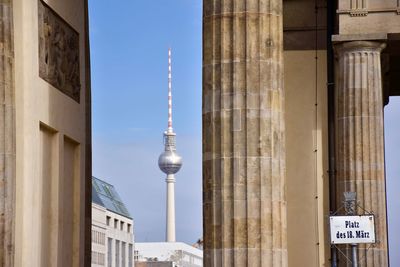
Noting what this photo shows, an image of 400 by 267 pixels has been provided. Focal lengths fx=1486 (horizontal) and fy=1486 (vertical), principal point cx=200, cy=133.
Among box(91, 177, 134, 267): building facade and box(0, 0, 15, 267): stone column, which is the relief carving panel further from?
box(91, 177, 134, 267): building facade

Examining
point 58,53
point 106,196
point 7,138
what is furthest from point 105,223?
point 7,138

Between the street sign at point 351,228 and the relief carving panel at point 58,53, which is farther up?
the relief carving panel at point 58,53

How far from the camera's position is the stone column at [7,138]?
3647 centimetres

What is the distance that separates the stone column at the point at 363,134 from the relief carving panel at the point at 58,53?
8061mm

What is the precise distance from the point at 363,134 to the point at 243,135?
1162 cm

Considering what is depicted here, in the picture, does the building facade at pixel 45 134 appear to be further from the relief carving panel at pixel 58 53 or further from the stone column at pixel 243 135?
the stone column at pixel 243 135

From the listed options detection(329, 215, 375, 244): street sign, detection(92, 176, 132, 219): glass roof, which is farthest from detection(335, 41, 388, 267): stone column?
detection(92, 176, 132, 219): glass roof

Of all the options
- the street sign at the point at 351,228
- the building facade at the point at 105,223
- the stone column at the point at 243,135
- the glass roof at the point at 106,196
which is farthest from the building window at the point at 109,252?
the street sign at the point at 351,228

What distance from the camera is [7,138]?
37156mm

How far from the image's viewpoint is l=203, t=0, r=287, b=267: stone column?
109 feet

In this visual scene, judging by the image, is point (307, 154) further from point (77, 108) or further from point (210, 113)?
point (210, 113)

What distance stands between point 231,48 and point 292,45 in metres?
17.0

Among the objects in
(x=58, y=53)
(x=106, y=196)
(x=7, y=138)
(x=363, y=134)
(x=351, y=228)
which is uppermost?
(x=106, y=196)

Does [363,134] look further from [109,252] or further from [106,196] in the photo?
[109,252]
